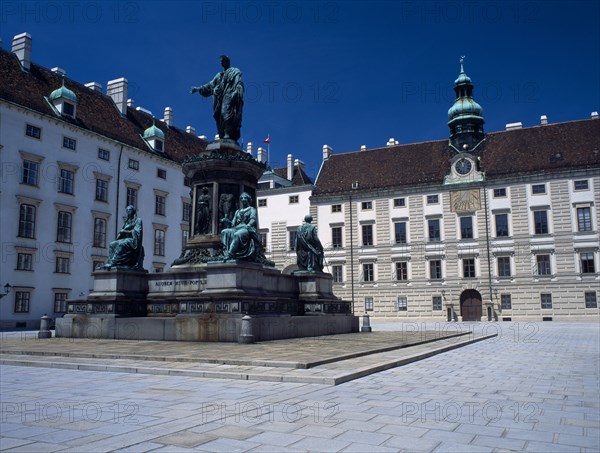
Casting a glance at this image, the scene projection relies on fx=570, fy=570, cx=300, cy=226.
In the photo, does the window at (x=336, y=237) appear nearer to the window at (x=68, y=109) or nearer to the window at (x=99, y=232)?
the window at (x=99, y=232)

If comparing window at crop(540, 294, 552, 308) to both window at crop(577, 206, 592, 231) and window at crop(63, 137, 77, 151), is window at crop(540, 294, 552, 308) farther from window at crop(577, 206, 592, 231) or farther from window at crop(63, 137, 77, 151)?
window at crop(63, 137, 77, 151)

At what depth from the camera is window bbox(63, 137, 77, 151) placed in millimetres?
41500

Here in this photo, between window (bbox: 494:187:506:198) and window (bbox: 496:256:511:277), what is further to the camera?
window (bbox: 494:187:506:198)

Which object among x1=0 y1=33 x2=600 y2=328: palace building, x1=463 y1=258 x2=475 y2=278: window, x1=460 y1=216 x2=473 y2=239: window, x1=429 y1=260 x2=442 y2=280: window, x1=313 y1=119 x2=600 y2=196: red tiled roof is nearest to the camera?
x1=0 y1=33 x2=600 y2=328: palace building

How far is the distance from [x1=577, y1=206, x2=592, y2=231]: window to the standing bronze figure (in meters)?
38.9

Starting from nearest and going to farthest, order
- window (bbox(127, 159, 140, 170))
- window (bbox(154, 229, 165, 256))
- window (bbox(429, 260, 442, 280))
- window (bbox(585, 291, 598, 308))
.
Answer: window (bbox(585, 291, 598, 308)) < window (bbox(127, 159, 140, 170)) < window (bbox(154, 229, 165, 256)) < window (bbox(429, 260, 442, 280))

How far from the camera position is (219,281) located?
16516mm

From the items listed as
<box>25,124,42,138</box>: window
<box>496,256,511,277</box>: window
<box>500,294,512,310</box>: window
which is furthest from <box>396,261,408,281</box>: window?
<box>25,124,42,138</box>: window

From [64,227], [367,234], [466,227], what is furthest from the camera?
[367,234]

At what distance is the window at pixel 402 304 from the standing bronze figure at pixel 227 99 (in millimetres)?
37292

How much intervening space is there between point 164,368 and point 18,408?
3.44 m

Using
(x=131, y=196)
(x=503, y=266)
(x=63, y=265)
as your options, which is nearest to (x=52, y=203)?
(x=63, y=265)

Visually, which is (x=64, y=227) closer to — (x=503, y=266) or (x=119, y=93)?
(x=119, y=93)

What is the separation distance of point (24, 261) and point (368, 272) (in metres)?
31.7
